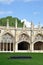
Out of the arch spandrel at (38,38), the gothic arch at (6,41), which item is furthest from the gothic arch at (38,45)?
the gothic arch at (6,41)

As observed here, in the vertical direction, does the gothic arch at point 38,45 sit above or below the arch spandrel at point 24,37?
below

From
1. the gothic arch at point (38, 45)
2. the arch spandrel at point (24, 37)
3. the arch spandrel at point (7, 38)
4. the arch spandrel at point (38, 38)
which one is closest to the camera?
the arch spandrel at point (7, 38)

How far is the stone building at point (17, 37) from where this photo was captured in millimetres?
45297

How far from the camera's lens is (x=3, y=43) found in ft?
149

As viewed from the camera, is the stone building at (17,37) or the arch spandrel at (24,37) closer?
the stone building at (17,37)

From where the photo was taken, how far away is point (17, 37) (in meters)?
46.1

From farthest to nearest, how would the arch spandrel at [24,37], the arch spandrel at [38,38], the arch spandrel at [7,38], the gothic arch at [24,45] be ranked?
the gothic arch at [24,45], the arch spandrel at [38,38], the arch spandrel at [24,37], the arch spandrel at [7,38]

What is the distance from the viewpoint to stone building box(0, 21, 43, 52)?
4530 centimetres

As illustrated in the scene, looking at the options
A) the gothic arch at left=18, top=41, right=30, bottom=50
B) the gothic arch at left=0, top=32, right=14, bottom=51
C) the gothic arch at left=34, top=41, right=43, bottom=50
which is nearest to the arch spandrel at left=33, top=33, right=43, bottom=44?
the gothic arch at left=18, top=41, right=30, bottom=50

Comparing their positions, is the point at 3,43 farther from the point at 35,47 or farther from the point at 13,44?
the point at 35,47

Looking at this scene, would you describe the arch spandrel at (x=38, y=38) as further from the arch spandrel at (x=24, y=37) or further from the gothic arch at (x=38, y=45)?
the gothic arch at (x=38, y=45)

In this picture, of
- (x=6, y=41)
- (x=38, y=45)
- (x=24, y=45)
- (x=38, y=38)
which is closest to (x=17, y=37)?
(x=6, y=41)

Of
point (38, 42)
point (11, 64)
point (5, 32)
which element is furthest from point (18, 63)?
point (38, 42)

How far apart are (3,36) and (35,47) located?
781cm
